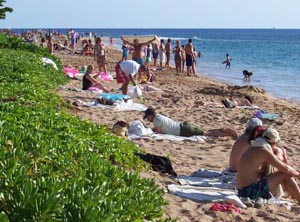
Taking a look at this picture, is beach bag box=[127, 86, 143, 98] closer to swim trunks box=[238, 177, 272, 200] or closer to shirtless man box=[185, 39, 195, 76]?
swim trunks box=[238, 177, 272, 200]

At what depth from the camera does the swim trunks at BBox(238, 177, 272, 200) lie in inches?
245

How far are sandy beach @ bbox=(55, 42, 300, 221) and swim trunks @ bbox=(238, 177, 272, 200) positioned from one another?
0.87 feet

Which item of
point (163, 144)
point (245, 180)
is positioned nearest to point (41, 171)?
point (245, 180)

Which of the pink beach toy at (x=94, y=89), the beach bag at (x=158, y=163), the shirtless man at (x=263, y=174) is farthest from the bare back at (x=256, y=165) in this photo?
the pink beach toy at (x=94, y=89)

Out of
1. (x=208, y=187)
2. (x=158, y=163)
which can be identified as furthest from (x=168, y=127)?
(x=208, y=187)

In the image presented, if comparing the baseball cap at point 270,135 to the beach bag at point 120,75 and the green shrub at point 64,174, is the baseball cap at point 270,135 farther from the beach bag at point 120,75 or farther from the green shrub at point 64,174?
the beach bag at point 120,75

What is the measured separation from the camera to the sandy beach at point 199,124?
18.3ft

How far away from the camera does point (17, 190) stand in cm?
345

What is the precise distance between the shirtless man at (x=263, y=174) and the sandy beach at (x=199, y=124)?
0.31 meters

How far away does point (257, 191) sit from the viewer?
623cm

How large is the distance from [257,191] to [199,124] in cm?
518

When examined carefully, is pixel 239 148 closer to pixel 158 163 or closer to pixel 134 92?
pixel 158 163

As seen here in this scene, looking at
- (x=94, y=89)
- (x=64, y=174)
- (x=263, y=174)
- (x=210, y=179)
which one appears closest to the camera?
(x=64, y=174)

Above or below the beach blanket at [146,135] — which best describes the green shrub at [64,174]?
above
